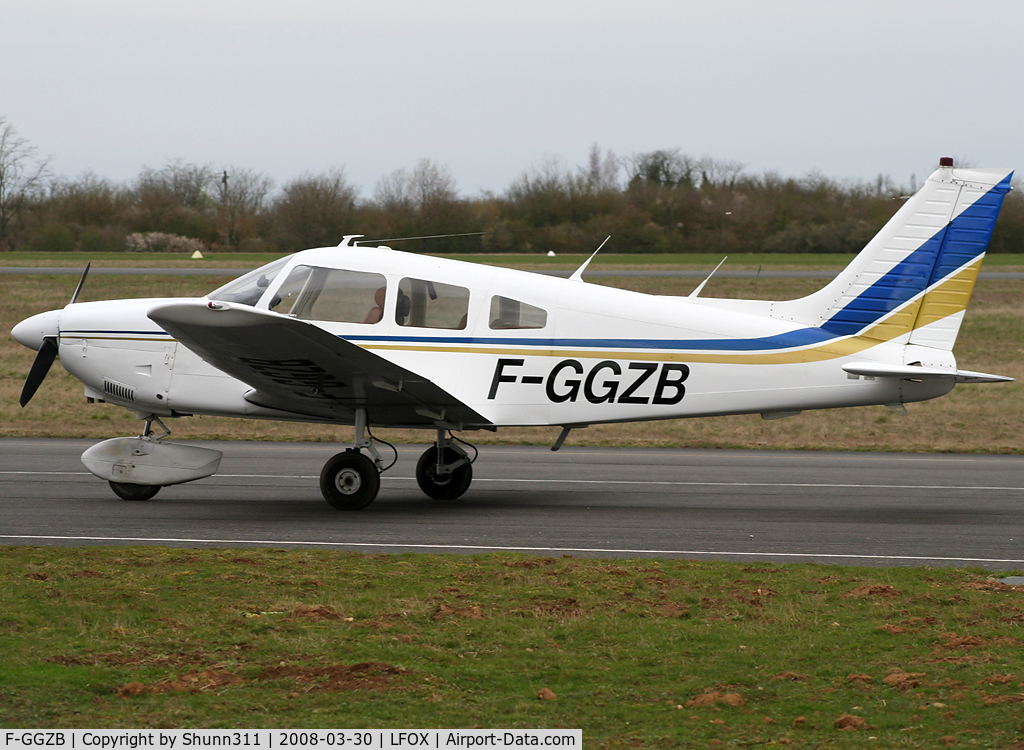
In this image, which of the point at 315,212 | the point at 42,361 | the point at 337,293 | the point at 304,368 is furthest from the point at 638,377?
the point at 315,212

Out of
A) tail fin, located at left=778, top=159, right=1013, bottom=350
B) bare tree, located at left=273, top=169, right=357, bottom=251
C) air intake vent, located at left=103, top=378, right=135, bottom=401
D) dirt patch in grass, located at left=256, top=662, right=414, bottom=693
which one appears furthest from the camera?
bare tree, located at left=273, top=169, right=357, bottom=251

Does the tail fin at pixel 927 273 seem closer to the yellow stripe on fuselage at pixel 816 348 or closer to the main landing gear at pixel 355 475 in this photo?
the yellow stripe on fuselage at pixel 816 348

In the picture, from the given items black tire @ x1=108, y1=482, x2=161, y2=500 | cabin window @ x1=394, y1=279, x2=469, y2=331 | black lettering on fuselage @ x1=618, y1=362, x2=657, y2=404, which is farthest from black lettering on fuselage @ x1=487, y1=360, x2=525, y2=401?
black tire @ x1=108, y1=482, x2=161, y2=500

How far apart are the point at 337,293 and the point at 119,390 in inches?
105

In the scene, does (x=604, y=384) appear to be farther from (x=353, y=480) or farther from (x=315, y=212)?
(x=315, y=212)

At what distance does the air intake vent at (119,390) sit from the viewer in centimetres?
1199

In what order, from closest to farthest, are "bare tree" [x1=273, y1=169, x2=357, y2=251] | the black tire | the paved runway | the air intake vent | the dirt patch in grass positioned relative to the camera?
1. the dirt patch in grass
2. the paved runway
3. the air intake vent
4. the black tire
5. "bare tree" [x1=273, y1=169, x2=357, y2=251]

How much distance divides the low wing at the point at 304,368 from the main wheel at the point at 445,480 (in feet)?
2.16

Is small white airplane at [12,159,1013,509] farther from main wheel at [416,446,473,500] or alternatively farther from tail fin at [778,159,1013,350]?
main wheel at [416,446,473,500]

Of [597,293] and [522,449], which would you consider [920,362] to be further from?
[522,449]

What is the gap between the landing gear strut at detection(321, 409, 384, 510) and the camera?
37.7 ft

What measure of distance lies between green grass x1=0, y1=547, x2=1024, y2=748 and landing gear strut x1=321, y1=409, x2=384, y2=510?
2.90 m

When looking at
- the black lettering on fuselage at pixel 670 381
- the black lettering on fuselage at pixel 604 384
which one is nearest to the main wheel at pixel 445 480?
the black lettering on fuselage at pixel 604 384

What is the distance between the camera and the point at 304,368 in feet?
35.6
